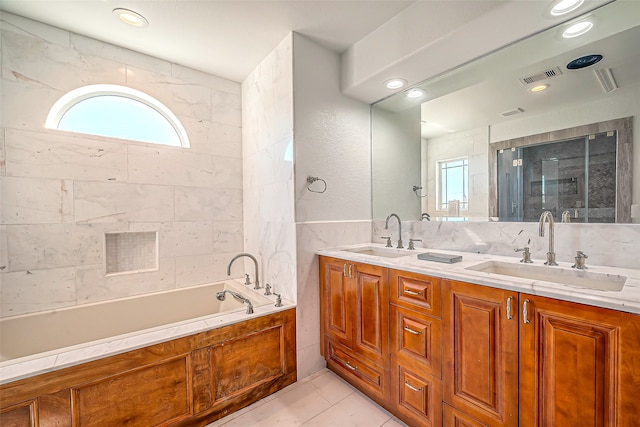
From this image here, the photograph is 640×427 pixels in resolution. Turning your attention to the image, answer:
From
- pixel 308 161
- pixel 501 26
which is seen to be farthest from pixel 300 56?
pixel 501 26

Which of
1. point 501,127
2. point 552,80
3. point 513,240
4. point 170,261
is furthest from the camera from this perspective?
point 170,261

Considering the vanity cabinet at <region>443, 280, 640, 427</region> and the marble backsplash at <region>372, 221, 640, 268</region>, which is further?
the marble backsplash at <region>372, 221, 640, 268</region>

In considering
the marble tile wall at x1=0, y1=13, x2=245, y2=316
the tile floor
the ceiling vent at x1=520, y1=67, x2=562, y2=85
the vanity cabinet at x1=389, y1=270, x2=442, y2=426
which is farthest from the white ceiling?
the tile floor

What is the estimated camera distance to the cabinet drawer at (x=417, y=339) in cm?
141

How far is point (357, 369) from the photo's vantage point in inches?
74.6

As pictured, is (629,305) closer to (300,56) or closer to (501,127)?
(501,127)

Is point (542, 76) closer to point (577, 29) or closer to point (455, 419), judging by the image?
point (577, 29)

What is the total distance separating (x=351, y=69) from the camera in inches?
88.7

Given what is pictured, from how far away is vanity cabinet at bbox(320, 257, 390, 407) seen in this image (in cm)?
172

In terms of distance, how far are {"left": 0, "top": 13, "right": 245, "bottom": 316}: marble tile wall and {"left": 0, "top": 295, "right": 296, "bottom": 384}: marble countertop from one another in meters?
0.91

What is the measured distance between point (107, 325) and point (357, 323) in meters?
2.05

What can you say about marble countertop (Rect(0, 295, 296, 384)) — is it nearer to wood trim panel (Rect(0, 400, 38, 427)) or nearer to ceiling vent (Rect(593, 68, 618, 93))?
wood trim panel (Rect(0, 400, 38, 427))

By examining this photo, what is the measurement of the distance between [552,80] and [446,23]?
0.74 metres

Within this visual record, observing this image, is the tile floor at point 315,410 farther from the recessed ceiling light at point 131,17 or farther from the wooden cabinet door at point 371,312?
the recessed ceiling light at point 131,17
